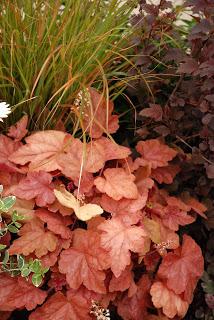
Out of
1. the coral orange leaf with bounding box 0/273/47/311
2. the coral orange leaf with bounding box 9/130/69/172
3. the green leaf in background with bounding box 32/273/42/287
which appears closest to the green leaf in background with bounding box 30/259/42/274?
the green leaf in background with bounding box 32/273/42/287

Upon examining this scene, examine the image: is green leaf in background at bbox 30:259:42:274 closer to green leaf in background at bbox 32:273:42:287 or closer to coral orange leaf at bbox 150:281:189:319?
green leaf in background at bbox 32:273:42:287

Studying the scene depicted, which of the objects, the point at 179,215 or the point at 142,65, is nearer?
the point at 179,215

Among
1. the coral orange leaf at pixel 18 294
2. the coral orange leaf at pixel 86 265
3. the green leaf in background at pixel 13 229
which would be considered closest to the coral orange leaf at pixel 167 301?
the coral orange leaf at pixel 86 265

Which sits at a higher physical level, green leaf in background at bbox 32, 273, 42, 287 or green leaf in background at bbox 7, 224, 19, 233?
green leaf in background at bbox 7, 224, 19, 233

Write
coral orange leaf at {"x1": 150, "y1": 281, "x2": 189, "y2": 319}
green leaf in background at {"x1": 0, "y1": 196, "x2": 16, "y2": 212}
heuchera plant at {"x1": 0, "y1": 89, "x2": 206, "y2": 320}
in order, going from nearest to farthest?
green leaf in background at {"x1": 0, "y1": 196, "x2": 16, "y2": 212} < heuchera plant at {"x1": 0, "y1": 89, "x2": 206, "y2": 320} < coral orange leaf at {"x1": 150, "y1": 281, "x2": 189, "y2": 319}

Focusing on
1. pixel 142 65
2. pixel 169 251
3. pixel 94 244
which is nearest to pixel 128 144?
pixel 142 65

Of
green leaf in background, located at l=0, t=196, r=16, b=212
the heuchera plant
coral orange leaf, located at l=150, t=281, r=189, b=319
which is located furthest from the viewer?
coral orange leaf, located at l=150, t=281, r=189, b=319

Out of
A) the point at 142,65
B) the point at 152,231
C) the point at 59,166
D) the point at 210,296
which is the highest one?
the point at 142,65

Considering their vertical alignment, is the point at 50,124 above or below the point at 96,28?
below

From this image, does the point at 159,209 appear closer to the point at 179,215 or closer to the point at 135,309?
the point at 179,215
